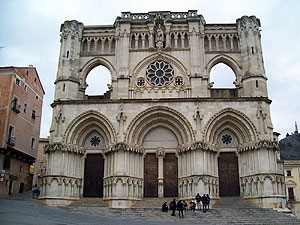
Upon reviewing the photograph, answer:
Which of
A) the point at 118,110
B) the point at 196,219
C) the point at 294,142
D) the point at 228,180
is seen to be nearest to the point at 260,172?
the point at 228,180

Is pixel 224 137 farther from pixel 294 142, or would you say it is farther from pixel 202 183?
pixel 294 142

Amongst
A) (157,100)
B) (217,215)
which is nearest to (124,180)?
(157,100)

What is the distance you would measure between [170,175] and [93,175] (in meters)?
5.76

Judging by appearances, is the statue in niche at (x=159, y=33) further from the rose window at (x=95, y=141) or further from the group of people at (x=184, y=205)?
the group of people at (x=184, y=205)

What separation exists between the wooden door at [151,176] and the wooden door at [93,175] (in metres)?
3.31

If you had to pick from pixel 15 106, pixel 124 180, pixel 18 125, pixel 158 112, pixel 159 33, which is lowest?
pixel 124 180

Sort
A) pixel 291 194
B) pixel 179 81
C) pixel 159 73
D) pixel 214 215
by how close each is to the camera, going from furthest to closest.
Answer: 1. pixel 291 194
2. pixel 159 73
3. pixel 179 81
4. pixel 214 215

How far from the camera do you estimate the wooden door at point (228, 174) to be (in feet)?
77.2

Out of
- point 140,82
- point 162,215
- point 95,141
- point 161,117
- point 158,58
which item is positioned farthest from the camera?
point 158,58

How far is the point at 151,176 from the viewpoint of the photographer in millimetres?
24312

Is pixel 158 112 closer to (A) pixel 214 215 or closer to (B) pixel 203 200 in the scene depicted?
(B) pixel 203 200

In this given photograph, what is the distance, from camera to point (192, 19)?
27.2m

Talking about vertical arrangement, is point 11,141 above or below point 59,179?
above

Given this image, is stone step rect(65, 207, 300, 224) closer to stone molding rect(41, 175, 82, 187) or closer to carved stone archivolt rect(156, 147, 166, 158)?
stone molding rect(41, 175, 82, 187)
